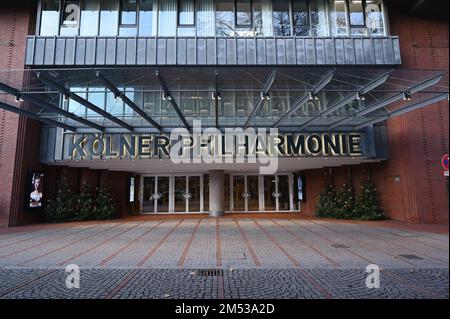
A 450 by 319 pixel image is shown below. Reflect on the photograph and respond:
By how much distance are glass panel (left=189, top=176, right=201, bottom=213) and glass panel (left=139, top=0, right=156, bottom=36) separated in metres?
10.9

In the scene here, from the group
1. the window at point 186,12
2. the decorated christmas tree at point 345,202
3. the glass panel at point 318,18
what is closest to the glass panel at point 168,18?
the window at point 186,12

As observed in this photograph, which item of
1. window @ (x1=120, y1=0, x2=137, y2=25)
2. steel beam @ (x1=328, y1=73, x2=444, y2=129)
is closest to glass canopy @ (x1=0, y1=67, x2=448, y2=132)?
steel beam @ (x1=328, y1=73, x2=444, y2=129)

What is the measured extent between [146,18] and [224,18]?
3.36 m

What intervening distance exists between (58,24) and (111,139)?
5287mm

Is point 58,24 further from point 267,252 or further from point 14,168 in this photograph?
point 267,252

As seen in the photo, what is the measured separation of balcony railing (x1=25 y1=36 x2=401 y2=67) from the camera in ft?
36.4

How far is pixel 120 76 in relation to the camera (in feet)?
35.6

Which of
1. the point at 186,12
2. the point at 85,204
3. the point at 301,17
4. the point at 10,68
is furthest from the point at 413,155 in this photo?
the point at 10,68

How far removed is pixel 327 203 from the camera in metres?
17.0

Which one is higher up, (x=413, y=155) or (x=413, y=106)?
(x=413, y=106)

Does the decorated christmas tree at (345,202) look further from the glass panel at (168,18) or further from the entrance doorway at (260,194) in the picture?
the glass panel at (168,18)

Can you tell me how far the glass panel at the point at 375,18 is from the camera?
1331 cm

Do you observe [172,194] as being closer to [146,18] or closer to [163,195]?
[163,195]
